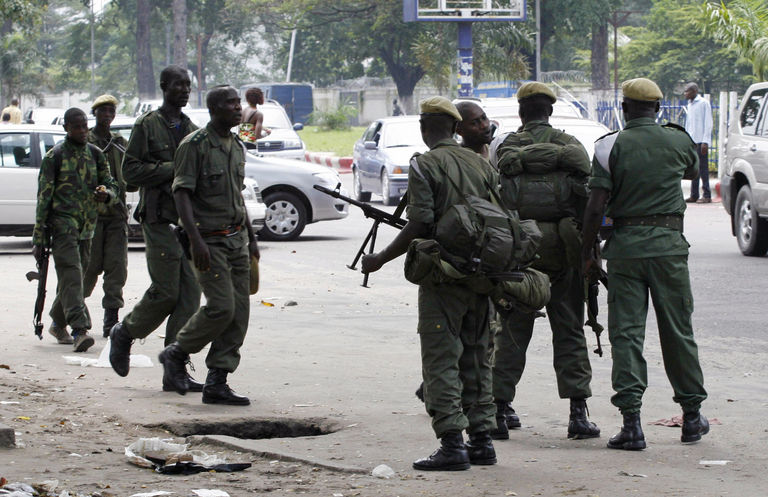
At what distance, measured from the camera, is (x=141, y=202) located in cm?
750

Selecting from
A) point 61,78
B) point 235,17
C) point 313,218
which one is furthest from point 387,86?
point 313,218

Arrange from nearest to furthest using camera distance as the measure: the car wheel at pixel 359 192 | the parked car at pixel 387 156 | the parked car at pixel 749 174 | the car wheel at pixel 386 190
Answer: the parked car at pixel 749 174 → the parked car at pixel 387 156 → the car wheel at pixel 386 190 → the car wheel at pixel 359 192

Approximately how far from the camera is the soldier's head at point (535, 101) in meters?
6.29

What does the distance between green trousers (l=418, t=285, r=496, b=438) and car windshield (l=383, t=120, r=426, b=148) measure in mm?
16091

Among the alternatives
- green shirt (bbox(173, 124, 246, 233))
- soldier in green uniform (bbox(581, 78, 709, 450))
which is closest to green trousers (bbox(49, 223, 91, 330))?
green shirt (bbox(173, 124, 246, 233))

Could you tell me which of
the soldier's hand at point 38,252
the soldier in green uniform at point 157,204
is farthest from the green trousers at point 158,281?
the soldier's hand at point 38,252

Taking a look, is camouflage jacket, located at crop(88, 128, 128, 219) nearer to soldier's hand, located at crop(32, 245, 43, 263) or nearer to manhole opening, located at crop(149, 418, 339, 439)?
soldier's hand, located at crop(32, 245, 43, 263)

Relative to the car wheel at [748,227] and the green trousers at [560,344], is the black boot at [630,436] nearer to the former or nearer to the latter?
the green trousers at [560,344]

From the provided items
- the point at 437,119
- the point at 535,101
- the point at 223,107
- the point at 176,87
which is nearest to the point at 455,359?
the point at 437,119

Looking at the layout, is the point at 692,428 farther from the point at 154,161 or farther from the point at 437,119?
the point at 154,161

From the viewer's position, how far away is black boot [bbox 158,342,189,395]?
718 centimetres

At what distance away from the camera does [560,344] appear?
20.5 feet

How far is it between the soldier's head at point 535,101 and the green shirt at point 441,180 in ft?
2.91

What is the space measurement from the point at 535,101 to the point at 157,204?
7.82 ft
